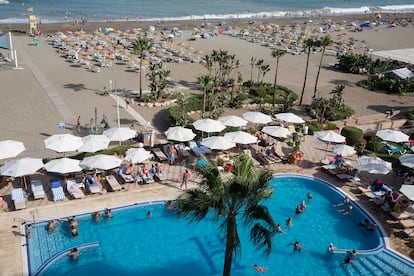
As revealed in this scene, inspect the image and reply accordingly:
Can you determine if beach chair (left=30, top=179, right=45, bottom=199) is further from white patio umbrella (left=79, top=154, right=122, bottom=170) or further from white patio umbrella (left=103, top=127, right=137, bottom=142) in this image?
white patio umbrella (left=103, top=127, right=137, bottom=142)

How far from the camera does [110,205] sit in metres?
18.0

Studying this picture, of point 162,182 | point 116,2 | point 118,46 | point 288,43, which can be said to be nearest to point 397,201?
point 162,182

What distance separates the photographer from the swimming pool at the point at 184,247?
588 inches

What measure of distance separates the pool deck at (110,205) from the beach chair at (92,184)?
0.85 feet

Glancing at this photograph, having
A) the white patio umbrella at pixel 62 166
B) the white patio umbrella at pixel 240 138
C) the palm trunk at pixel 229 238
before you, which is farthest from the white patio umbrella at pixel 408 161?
the white patio umbrella at pixel 62 166

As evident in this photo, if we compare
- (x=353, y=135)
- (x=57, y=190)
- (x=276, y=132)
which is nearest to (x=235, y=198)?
(x=57, y=190)

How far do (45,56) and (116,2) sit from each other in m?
63.3

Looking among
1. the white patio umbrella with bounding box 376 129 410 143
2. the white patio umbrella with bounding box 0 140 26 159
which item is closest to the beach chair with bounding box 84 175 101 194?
the white patio umbrella with bounding box 0 140 26 159

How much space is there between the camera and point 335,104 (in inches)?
1241

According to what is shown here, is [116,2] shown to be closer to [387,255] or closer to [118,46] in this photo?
[118,46]

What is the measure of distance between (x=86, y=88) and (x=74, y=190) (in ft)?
60.8

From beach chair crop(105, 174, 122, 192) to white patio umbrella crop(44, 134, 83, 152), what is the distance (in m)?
2.29

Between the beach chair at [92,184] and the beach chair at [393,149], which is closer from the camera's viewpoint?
the beach chair at [92,184]

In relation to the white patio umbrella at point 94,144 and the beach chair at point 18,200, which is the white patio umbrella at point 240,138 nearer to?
the white patio umbrella at point 94,144
